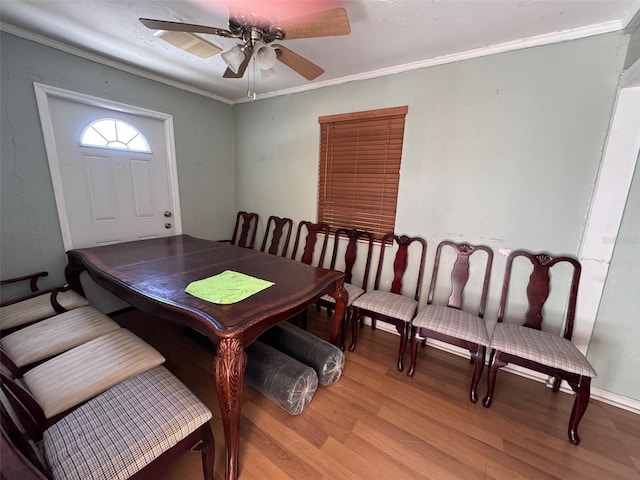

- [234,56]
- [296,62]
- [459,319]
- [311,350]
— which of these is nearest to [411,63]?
[296,62]

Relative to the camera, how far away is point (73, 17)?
1675 millimetres

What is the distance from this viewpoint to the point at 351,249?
258 cm

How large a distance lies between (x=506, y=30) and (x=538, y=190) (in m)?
1.06

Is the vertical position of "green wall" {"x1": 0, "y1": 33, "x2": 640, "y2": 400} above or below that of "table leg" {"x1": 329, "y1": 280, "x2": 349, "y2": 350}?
above

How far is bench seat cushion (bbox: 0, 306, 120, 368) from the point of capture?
133 centimetres

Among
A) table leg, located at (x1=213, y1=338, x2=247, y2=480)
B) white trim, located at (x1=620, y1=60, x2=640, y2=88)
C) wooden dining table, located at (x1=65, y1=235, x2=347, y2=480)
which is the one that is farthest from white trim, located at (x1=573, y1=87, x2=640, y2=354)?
table leg, located at (x1=213, y1=338, x2=247, y2=480)

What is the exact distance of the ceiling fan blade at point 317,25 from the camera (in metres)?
1.13

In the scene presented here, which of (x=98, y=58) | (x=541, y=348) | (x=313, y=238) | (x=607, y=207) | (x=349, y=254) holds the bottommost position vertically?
(x=541, y=348)

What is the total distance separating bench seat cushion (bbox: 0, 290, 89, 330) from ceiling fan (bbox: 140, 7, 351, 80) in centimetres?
190

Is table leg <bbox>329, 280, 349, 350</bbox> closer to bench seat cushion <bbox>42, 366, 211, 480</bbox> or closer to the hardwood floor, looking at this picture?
the hardwood floor

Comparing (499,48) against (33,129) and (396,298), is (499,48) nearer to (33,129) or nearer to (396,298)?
(396,298)

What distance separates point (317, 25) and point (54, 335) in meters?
2.19

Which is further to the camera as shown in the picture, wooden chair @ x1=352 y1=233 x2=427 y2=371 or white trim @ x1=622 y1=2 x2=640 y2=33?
wooden chair @ x1=352 y1=233 x2=427 y2=371

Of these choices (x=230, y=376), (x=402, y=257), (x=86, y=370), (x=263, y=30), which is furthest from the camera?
(x=402, y=257)
